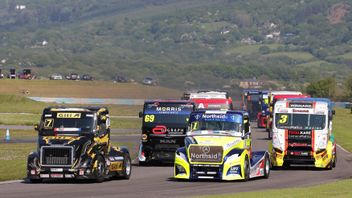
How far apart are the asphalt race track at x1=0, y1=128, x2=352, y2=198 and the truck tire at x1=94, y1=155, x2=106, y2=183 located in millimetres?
263

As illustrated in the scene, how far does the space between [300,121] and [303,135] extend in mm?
763

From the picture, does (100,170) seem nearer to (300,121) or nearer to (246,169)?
(246,169)

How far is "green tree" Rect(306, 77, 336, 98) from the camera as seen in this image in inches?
7021

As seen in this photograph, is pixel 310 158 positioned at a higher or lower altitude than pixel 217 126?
lower

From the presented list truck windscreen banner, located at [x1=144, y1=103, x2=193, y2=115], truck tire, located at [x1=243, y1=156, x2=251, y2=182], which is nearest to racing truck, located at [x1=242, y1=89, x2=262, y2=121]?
truck windscreen banner, located at [x1=144, y1=103, x2=193, y2=115]

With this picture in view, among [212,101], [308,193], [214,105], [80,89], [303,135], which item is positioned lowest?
[308,193]

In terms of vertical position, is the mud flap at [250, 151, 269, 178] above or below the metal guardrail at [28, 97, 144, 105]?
below

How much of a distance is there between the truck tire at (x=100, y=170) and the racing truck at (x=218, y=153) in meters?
2.56

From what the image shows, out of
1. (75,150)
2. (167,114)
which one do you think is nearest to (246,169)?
(75,150)

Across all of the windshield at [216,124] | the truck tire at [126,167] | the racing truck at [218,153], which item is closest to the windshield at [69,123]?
the truck tire at [126,167]

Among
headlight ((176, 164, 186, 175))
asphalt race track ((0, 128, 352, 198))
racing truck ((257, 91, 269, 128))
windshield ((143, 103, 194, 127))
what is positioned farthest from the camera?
→ racing truck ((257, 91, 269, 128))

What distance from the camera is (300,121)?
42625 mm

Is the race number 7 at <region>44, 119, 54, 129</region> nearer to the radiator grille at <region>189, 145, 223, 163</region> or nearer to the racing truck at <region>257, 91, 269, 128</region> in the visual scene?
the radiator grille at <region>189, 145, 223, 163</region>

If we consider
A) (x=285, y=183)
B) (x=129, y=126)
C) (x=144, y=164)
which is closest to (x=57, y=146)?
(x=285, y=183)
